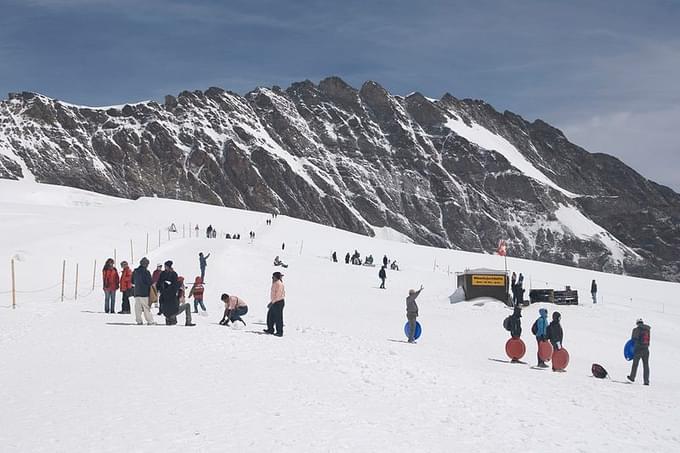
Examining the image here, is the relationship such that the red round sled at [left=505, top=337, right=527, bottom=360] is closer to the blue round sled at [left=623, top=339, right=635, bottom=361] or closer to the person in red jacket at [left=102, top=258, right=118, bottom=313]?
the blue round sled at [left=623, top=339, right=635, bottom=361]

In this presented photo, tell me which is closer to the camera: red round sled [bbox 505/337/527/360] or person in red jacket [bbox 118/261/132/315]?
red round sled [bbox 505/337/527/360]

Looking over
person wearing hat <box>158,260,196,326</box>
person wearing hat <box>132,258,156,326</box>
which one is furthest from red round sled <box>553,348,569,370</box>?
person wearing hat <box>132,258,156,326</box>

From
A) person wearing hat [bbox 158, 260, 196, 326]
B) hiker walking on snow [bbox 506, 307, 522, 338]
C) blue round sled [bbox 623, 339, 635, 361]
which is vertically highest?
person wearing hat [bbox 158, 260, 196, 326]

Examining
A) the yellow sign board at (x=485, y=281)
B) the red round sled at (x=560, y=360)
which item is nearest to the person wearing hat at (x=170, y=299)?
Answer: the red round sled at (x=560, y=360)

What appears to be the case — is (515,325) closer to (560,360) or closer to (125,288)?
(560,360)

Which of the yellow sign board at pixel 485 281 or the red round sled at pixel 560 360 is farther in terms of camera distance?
the yellow sign board at pixel 485 281

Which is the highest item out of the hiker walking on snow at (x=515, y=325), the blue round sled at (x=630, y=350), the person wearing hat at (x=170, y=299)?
the person wearing hat at (x=170, y=299)

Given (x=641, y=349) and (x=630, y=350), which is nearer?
(x=641, y=349)

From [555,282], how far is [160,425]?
166 feet

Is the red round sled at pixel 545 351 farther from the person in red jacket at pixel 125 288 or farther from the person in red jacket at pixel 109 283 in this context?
the person in red jacket at pixel 109 283

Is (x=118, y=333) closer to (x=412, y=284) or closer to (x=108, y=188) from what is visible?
(x=412, y=284)

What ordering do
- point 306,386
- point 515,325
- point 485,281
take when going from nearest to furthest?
point 306,386, point 515,325, point 485,281

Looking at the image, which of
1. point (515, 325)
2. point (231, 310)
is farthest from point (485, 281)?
point (231, 310)

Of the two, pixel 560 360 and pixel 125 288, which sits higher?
pixel 125 288
